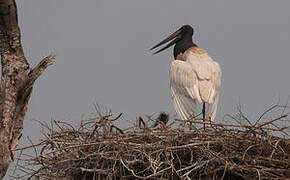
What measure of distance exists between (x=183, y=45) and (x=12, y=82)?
452cm

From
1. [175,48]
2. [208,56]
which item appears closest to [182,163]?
[208,56]

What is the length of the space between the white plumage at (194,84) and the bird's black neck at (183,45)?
3.39ft

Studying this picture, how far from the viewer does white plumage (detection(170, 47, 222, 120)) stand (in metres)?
7.57


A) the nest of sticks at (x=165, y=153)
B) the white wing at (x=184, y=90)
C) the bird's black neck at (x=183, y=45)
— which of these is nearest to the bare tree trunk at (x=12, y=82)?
the nest of sticks at (x=165, y=153)

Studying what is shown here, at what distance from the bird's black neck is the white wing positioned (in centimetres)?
118

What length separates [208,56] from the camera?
27.2 feet

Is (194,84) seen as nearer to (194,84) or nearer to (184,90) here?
(194,84)

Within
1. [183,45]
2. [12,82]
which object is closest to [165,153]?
[12,82]

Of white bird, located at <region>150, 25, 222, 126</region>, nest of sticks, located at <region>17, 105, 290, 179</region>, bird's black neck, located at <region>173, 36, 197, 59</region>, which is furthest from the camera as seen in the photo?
bird's black neck, located at <region>173, 36, 197, 59</region>

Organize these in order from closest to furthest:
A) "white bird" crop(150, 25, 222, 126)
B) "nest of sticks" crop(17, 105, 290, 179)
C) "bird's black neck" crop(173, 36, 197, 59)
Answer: "nest of sticks" crop(17, 105, 290, 179) < "white bird" crop(150, 25, 222, 126) < "bird's black neck" crop(173, 36, 197, 59)

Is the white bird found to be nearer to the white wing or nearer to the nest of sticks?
the white wing

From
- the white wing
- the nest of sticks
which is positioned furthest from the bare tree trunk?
the white wing

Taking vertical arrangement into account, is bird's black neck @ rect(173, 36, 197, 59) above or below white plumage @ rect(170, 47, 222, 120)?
above

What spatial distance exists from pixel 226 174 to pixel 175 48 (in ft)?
14.6
